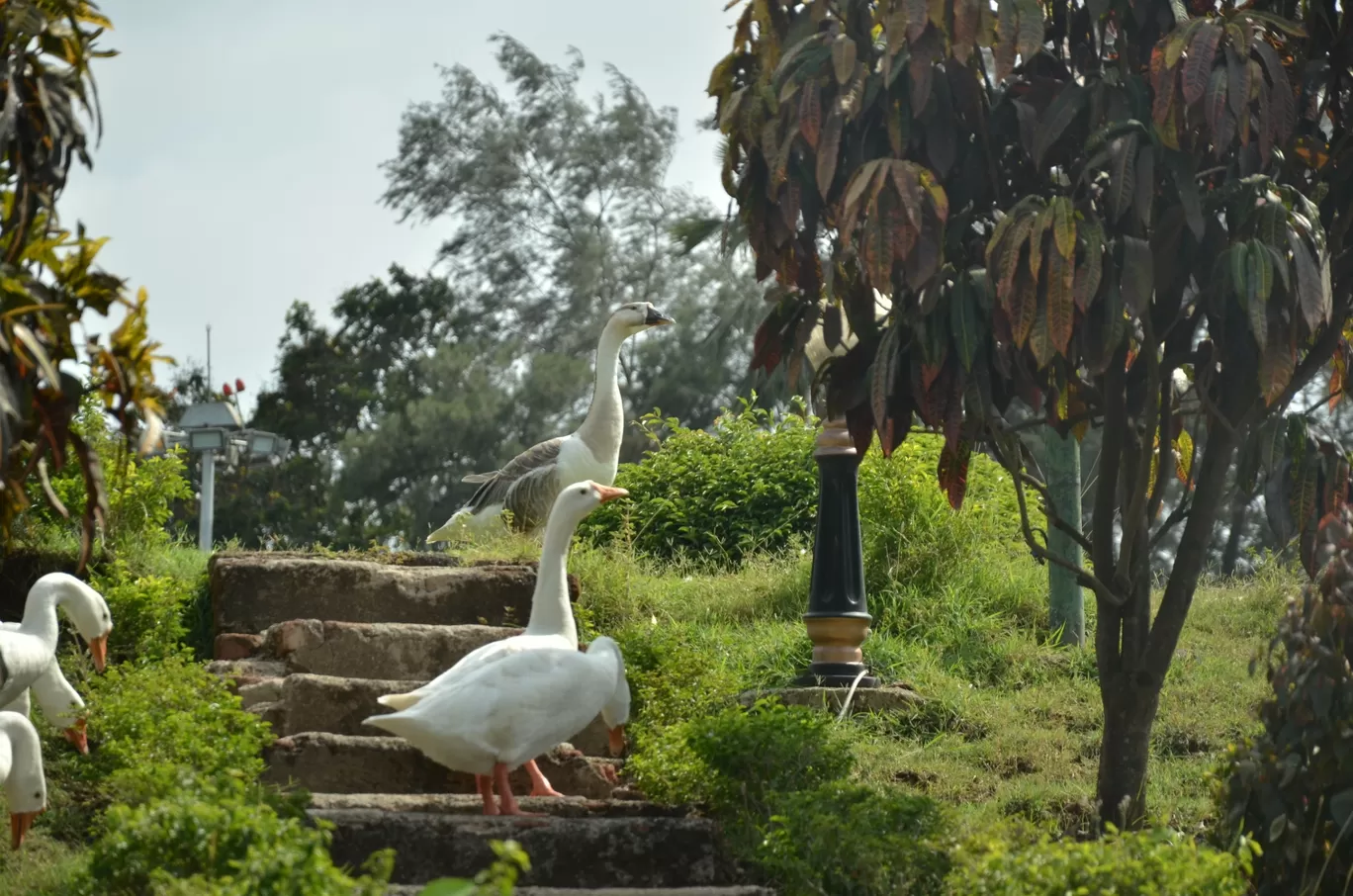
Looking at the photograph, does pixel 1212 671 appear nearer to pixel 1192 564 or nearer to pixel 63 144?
pixel 1192 564

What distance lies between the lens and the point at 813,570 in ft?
24.3

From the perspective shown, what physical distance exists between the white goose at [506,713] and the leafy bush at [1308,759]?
196cm

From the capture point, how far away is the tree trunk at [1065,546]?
8656 millimetres

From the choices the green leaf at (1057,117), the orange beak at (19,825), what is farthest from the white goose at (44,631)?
the green leaf at (1057,117)

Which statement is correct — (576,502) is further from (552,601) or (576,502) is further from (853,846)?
(853,846)

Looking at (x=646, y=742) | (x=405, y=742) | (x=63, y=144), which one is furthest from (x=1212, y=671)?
(x=63, y=144)

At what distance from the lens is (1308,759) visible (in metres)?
4.31

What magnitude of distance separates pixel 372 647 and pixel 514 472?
246 cm

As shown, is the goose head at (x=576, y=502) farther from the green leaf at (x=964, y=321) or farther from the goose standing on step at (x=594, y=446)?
the goose standing on step at (x=594, y=446)

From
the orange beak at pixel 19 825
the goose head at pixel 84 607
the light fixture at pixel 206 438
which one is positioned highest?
the light fixture at pixel 206 438

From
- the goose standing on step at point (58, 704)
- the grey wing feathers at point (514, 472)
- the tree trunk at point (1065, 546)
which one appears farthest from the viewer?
the grey wing feathers at point (514, 472)

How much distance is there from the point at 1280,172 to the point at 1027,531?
1493 mm

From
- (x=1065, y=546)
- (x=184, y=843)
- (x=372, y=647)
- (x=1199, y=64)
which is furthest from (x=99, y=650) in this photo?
(x=1065, y=546)

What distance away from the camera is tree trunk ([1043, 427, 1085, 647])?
8656 mm
